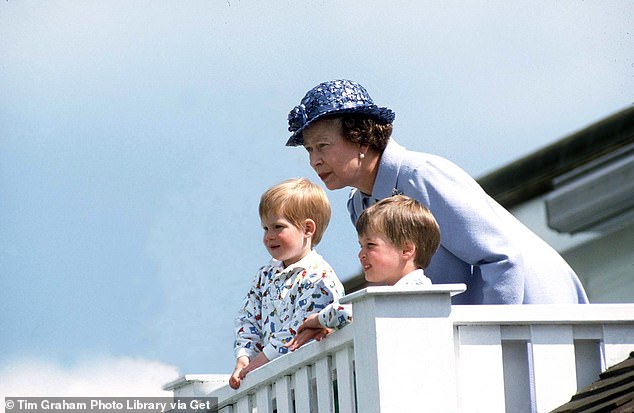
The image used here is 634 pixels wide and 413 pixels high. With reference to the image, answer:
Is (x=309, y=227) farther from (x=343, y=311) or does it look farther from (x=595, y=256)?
(x=595, y=256)

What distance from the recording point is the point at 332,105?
5.70 metres

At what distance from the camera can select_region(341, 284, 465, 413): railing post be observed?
183 inches

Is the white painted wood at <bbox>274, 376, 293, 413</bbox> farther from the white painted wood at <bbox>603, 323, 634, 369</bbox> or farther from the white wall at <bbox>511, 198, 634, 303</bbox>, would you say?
the white wall at <bbox>511, 198, 634, 303</bbox>

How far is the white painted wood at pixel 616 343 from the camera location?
4977mm

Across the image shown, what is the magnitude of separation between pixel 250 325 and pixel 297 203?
0.49 m

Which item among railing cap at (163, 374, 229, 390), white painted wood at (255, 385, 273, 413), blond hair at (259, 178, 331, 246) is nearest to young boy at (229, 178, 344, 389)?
blond hair at (259, 178, 331, 246)

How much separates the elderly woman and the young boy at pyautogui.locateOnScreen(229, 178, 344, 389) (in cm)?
18

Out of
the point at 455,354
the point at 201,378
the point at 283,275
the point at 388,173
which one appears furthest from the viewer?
the point at 201,378

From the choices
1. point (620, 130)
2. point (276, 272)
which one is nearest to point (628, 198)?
point (620, 130)

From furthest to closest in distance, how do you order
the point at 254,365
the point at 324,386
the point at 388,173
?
the point at 254,365, the point at 388,173, the point at 324,386

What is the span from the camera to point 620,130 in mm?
11852

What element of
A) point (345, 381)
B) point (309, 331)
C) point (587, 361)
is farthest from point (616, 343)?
point (309, 331)

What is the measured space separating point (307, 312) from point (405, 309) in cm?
109

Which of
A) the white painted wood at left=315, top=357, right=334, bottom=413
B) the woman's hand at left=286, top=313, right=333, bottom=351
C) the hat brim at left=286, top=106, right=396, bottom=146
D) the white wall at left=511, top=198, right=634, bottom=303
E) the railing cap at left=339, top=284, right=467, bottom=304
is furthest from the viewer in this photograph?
the white wall at left=511, top=198, right=634, bottom=303
